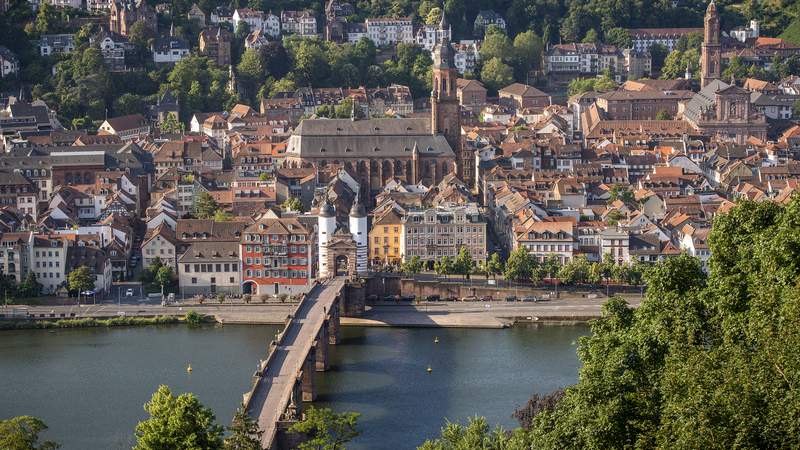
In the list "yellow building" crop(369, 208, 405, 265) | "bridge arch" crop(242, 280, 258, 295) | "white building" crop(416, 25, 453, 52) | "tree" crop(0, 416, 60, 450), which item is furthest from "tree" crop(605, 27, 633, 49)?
"tree" crop(0, 416, 60, 450)

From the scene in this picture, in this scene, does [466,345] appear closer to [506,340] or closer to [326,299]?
[506,340]

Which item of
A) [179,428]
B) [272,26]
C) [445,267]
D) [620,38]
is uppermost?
[272,26]

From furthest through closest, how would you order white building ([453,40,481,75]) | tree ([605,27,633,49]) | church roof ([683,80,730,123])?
tree ([605,27,633,49]), white building ([453,40,481,75]), church roof ([683,80,730,123])

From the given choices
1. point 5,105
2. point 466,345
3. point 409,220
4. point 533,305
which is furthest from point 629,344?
point 5,105

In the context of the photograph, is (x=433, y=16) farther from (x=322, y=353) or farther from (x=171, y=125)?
(x=322, y=353)

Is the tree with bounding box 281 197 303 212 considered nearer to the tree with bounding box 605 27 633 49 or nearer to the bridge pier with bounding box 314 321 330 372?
the bridge pier with bounding box 314 321 330 372

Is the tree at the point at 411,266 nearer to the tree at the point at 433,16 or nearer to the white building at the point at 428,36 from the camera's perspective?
the white building at the point at 428,36

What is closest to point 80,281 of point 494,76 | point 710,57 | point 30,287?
point 30,287
